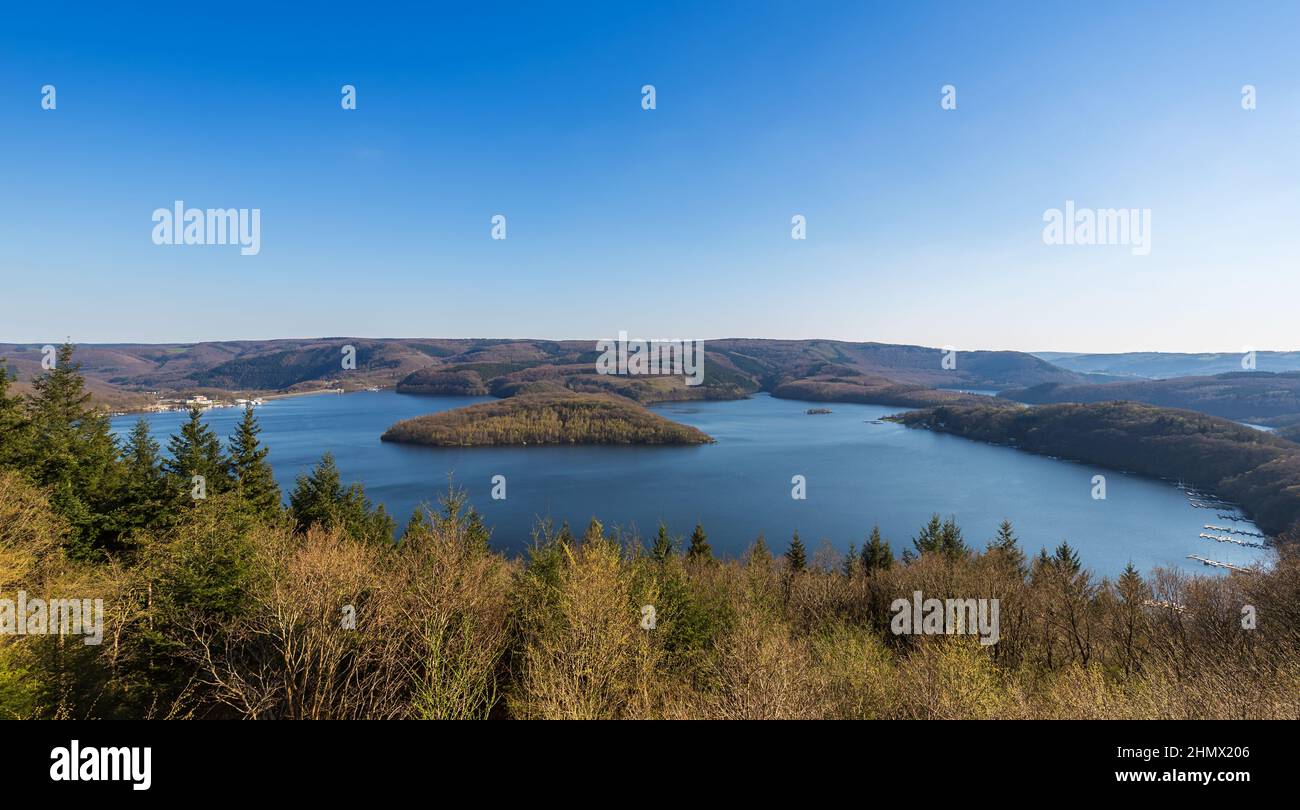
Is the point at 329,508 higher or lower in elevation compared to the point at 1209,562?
higher

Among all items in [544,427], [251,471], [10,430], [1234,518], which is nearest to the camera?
[10,430]

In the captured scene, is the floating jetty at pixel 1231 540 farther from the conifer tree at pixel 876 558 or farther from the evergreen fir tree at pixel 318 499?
the evergreen fir tree at pixel 318 499

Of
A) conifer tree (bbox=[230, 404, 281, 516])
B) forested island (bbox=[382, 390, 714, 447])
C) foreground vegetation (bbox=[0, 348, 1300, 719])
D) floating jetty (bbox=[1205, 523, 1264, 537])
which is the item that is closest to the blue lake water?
floating jetty (bbox=[1205, 523, 1264, 537])

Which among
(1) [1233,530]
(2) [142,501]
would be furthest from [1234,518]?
(2) [142,501]

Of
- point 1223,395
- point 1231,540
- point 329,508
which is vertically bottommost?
point 1231,540

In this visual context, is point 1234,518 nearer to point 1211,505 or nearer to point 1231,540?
point 1211,505

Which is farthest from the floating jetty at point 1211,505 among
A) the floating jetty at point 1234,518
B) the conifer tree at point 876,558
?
the conifer tree at point 876,558
